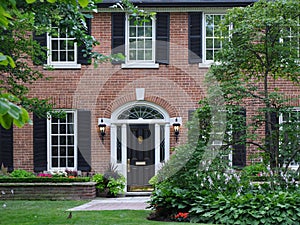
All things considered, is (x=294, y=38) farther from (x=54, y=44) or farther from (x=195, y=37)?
(x=54, y=44)

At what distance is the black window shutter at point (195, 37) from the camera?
666 inches

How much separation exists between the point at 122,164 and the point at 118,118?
143 centimetres

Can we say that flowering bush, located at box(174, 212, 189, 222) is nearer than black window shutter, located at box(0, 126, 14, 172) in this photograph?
Yes

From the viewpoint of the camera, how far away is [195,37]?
55.5 feet

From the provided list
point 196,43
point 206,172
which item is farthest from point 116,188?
point 206,172

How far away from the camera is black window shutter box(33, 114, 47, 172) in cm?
1683

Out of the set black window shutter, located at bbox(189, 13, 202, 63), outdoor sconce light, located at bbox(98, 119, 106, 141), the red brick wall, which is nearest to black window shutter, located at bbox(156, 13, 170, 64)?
the red brick wall

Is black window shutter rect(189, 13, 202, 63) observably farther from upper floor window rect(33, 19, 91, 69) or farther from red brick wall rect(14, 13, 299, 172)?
upper floor window rect(33, 19, 91, 69)

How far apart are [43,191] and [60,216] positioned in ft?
15.7

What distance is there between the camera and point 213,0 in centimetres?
1659

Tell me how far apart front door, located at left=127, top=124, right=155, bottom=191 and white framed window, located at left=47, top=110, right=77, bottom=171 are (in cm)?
172

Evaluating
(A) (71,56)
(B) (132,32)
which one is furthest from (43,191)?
(B) (132,32)

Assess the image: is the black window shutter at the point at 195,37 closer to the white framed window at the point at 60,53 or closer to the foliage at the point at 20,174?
the white framed window at the point at 60,53

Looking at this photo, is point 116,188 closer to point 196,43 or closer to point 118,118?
point 118,118
